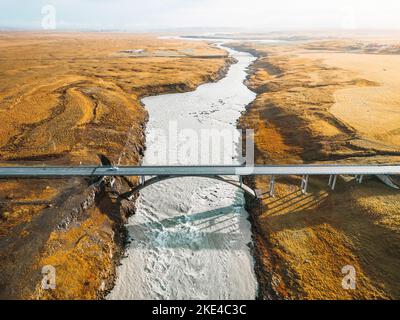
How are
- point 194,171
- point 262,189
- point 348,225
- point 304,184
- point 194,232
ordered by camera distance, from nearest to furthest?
1. point 348,225
2. point 194,232
3. point 194,171
4. point 304,184
5. point 262,189

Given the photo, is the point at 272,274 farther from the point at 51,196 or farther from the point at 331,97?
the point at 331,97

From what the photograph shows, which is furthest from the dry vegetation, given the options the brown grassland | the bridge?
the bridge

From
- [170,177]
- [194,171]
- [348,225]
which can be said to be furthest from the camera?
[194,171]

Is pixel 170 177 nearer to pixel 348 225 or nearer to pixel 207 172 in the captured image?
pixel 207 172

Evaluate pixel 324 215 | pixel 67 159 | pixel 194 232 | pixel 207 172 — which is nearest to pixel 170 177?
pixel 207 172

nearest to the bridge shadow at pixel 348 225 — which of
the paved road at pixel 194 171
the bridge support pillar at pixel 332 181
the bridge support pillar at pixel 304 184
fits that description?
the bridge support pillar at pixel 304 184
